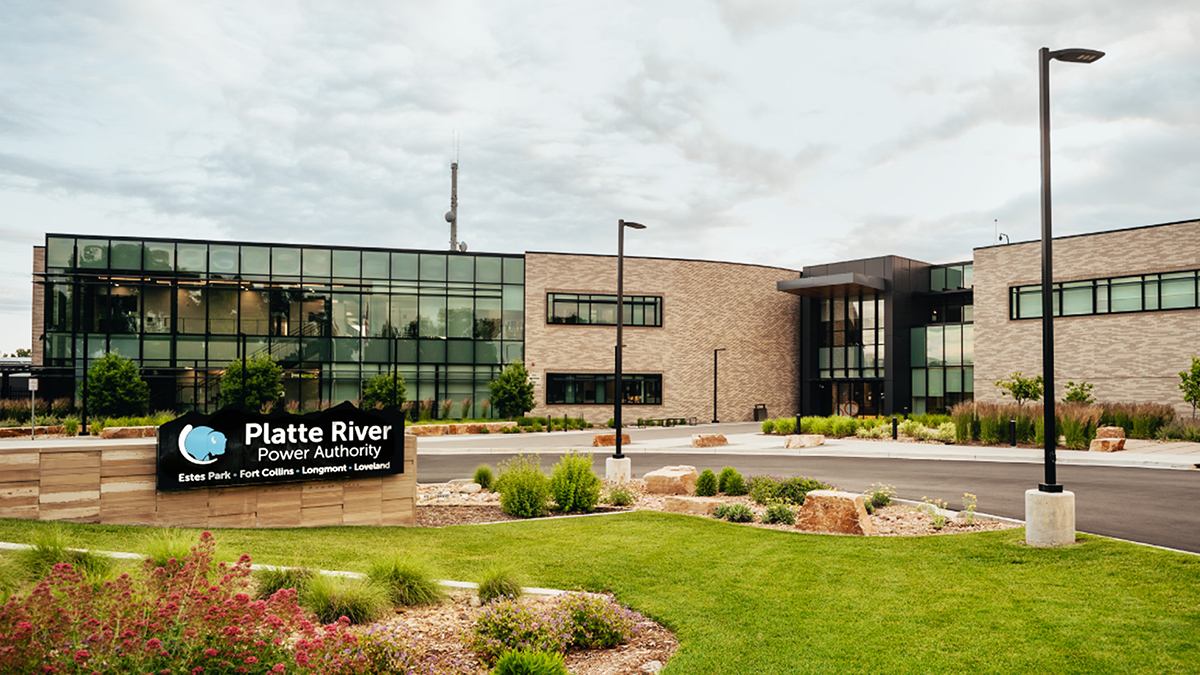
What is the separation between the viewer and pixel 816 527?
36.6 ft

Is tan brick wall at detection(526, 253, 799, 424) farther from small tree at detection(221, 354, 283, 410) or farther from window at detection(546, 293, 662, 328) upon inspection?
small tree at detection(221, 354, 283, 410)

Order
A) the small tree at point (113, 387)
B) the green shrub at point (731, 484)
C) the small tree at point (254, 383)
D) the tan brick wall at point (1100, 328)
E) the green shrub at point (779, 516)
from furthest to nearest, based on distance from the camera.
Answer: the small tree at point (254, 383), the small tree at point (113, 387), the tan brick wall at point (1100, 328), the green shrub at point (731, 484), the green shrub at point (779, 516)

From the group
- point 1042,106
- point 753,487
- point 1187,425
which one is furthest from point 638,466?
point 1187,425

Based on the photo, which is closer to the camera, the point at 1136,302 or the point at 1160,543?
the point at 1160,543

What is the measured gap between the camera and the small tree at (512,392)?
129 feet

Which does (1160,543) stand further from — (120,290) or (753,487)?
Result: (120,290)

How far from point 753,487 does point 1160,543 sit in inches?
245

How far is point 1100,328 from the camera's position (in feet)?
116

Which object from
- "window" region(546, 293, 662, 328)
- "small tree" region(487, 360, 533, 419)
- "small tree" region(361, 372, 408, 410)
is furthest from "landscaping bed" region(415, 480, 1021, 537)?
"window" region(546, 293, 662, 328)

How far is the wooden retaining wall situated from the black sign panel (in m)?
0.20

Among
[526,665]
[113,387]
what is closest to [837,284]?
[113,387]

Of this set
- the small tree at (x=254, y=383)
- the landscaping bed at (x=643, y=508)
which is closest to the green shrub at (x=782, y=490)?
the landscaping bed at (x=643, y=508)

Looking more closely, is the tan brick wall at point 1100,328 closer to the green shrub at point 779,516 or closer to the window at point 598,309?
the window at point 598,309

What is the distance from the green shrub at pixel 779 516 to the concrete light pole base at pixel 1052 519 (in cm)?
339
